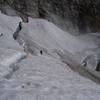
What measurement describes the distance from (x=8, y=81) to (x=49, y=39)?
355 centimetres

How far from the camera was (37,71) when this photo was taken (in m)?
2.92

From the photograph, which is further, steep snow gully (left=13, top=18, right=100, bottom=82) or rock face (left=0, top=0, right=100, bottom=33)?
rock face (left=0, top=0, right=100, bottom=33)

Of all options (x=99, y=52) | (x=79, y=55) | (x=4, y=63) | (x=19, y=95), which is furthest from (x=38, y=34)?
(x=19, y=95)

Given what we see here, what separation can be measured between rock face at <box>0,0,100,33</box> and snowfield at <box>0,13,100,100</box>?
1.51m

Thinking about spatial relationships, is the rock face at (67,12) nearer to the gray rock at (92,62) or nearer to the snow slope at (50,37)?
the snow slope at (50,37)

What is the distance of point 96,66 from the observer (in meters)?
5.26

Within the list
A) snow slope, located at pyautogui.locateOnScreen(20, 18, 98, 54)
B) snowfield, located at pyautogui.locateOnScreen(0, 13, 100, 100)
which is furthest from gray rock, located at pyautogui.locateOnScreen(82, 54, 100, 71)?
snow slope, located at pyautogui.locateOnScreen(20, 18, 98, 54)

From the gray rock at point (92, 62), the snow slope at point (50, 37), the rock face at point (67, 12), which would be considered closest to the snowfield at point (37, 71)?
the snow slope at point (50, 37)

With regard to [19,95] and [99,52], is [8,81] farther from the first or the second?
[99,52]

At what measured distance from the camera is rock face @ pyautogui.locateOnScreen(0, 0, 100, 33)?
7508 millimetres

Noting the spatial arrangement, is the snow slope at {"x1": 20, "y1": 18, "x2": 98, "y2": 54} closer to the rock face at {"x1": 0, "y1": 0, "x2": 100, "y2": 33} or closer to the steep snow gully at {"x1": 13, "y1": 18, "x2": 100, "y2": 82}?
the steep snow gully at {"x1": 13, "y1": 18, "x2": 100, "y2": 82}

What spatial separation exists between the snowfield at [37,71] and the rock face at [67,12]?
1.51 m

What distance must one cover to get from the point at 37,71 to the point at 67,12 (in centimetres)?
532

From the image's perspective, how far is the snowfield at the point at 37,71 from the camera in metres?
2.00
